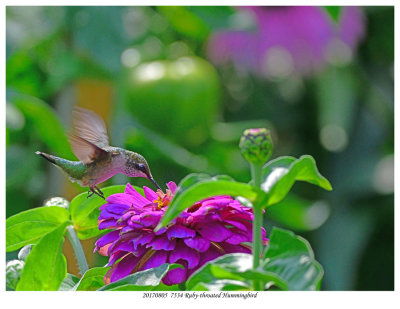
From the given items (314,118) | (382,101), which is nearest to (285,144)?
(314,118)

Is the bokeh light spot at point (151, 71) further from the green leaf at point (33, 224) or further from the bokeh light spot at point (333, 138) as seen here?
the green leaf at point (33, 224)

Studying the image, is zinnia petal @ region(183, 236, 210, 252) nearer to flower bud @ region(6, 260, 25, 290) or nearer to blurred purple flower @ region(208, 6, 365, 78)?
flower bud @ region(6, 260, 25, 290)

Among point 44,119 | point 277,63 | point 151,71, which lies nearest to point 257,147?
point 44,119

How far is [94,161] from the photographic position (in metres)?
0.43

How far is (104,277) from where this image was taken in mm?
399

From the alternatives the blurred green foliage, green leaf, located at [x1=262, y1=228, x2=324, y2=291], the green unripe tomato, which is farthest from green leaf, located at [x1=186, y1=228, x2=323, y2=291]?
the green unripe tomato

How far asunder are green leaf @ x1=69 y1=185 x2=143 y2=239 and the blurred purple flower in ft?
2.38

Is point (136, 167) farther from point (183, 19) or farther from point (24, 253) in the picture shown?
point (183, 19)

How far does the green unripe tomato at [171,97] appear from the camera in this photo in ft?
3.62

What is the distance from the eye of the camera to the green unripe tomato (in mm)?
1104

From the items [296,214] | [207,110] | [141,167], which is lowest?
[296,214]

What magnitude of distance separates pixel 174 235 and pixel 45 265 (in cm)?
7
